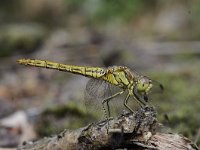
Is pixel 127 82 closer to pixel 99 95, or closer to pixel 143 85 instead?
pixel 143 85

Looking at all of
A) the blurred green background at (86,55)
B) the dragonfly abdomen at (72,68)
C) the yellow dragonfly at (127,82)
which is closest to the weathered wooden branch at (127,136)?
the yellow dragonfly at (127,82)

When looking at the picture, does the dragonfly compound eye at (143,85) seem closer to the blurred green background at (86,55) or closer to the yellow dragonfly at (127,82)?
the yellow dragonfly at (127,82)

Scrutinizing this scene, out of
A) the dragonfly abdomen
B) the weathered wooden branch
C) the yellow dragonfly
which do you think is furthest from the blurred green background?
the weathered wooden branch

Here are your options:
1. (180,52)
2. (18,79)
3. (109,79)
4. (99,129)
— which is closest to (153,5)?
(180,52)

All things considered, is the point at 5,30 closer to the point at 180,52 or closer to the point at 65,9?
the point at 180,52

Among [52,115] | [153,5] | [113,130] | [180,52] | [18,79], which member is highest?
[153,5]

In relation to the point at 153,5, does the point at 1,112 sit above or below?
below

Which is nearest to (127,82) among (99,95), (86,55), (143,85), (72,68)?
(143,85)
